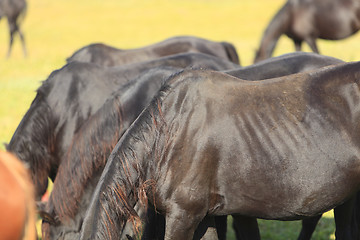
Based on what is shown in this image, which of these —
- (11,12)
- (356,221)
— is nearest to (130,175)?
(356,221)

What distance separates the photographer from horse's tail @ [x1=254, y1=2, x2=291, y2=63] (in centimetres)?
1278

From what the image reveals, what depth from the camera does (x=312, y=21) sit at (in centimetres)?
1323

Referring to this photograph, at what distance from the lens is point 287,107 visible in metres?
3.43

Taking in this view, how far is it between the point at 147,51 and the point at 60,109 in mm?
2631

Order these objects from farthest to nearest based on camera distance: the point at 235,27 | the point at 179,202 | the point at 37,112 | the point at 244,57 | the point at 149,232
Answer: the point at 235,27
the point at 244,57
the point at 37,112
the point at 149,232
the point at 179,202

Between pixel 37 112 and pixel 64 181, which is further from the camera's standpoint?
pixel 37 112

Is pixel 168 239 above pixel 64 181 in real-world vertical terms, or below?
below

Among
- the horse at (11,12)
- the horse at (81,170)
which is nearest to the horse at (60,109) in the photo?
the horse at (81,170)

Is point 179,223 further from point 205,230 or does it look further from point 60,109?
point 60,109

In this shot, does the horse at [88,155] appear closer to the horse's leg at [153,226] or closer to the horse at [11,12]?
the horse's leg at [153,226]

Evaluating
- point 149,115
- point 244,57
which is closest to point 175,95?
point 149,115

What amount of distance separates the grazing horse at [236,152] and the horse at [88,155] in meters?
0.73

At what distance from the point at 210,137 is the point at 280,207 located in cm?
64

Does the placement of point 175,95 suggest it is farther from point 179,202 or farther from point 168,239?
point 168,239
